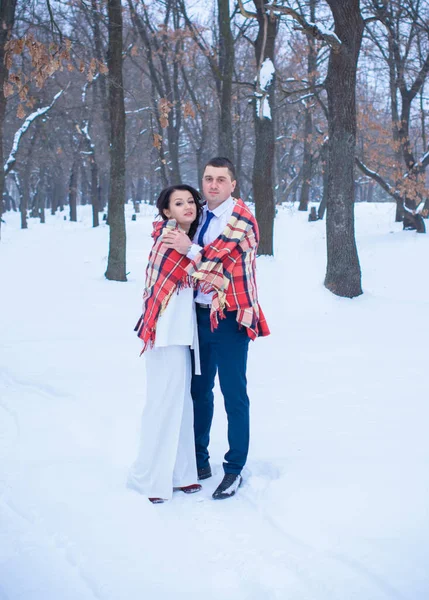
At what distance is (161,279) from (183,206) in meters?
0.48

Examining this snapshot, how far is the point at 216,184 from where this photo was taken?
3.61 m

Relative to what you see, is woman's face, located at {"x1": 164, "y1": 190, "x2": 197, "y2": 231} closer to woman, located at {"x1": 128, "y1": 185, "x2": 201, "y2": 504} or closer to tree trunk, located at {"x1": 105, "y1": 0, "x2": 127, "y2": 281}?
woman, located at {"x1": 128, "y1": 185, "x2": 201, "y2": 504}

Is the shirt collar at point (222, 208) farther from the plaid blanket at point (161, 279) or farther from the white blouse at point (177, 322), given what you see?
the white blouse at point (177, 322)

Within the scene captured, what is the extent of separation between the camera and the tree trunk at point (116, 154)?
426 inches

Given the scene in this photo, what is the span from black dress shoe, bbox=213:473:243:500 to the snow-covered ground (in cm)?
7

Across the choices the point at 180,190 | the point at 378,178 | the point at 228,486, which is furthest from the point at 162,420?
the point at 378,178

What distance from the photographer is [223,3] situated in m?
13.1

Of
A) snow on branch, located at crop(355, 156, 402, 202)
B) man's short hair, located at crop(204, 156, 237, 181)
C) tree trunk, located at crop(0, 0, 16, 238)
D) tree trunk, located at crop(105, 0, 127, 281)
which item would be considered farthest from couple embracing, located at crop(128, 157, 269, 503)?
snow on branch, located at crop(355, 156, 402, 202)

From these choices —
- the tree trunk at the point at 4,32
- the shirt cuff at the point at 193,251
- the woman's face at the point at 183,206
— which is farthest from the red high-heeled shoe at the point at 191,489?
the tree trunk at the point at 4,32

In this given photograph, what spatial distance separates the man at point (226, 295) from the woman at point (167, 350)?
10 cm

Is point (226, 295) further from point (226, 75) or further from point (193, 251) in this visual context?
point (226, 75)

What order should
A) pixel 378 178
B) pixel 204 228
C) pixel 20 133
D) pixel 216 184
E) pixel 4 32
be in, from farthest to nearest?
pixel 20 133, pixel 378 178, pixel 4 32, pixel 204 228, pixel 216 184

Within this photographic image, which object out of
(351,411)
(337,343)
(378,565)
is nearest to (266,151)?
(337,343)

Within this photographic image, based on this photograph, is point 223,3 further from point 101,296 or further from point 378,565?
point 378,565
